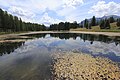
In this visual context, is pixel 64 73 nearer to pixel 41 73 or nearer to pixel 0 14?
pixel 41 73

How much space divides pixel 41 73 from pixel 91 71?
554 cm

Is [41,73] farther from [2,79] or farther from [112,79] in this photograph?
[112,79]

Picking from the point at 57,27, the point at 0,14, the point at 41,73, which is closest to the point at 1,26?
the point at 0,14

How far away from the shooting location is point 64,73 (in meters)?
13.9

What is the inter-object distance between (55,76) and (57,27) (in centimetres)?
18665

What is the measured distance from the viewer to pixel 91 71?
14.6m

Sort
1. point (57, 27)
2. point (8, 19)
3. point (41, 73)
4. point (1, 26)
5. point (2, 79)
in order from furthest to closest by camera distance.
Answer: point (57, 27)
point (8, 19)
point (1, 26)
point (41, 73)
point (2, 79)

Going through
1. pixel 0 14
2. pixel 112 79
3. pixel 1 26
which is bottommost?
pixel 112 79

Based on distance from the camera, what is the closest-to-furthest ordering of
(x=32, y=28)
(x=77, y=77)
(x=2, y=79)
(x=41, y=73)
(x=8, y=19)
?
(x=2, y=79) < (x=77, y=77) < (x=41, y=73) < (x=8, y=19) < (x=32, y=28)

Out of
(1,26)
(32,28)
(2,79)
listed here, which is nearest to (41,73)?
(2,79)

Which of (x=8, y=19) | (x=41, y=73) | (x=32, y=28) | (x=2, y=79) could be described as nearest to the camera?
(x=2, y=79)

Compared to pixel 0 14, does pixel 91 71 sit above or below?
below

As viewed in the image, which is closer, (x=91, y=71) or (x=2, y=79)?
(x=2, y=79)

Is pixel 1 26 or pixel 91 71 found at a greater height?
pixel 1 26
